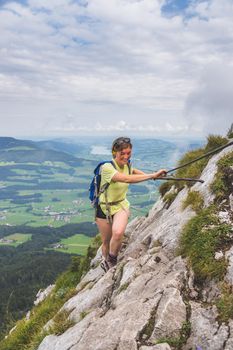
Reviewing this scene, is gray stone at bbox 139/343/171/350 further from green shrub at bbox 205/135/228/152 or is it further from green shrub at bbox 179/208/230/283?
green shrub at bbox 205/135/228/152

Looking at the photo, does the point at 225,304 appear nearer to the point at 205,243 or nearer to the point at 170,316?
the point at 170,316

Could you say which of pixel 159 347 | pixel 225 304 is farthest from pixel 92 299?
pixel 225 304

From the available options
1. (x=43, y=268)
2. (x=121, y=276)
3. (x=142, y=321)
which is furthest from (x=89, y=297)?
(x=43, y=268)

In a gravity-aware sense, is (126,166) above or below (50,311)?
above

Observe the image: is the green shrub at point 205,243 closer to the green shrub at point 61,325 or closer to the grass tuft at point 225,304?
the grass tuft at point 225,304

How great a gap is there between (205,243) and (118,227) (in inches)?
167

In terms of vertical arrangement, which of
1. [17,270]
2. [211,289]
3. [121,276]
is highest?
[211,289]

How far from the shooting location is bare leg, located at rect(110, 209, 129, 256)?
43.7 feet

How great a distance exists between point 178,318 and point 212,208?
12.8 ft

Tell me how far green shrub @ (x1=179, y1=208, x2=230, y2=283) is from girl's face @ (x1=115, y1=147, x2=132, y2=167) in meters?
3.40

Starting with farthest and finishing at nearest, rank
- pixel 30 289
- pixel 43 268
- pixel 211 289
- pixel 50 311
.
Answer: pixel 43 268 < pixel 30 289 < pixel 50 311 < pixel 211 289

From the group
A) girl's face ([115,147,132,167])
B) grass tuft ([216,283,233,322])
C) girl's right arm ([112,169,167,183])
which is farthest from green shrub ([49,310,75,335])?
girl's face ([115,147,132,167])

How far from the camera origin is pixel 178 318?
8.23 metres

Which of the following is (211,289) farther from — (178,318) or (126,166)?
(126,166)
